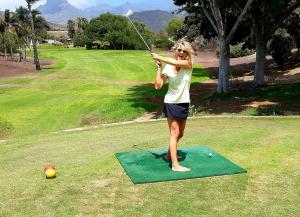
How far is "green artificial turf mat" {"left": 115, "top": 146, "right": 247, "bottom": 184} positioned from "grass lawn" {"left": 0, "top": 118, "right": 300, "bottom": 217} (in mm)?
170

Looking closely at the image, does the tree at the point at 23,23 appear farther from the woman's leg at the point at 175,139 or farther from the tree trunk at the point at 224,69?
the woman's leg at the point at 175,139

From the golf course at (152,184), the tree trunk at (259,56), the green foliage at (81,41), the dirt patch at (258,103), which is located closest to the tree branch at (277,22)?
the tree trunk at (259,56)

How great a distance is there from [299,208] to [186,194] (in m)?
1.57

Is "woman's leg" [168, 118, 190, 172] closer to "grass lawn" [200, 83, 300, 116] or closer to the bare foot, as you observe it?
the bare foot

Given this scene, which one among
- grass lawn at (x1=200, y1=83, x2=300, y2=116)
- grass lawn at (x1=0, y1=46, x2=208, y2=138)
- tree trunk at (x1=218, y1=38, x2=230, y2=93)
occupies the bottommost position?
grass lawn at (x1=0, y1=46, x2=208, y2=138)

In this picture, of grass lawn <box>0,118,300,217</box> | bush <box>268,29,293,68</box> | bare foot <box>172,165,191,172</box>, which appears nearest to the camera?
grass lawn <box>0,118,300,217</box>

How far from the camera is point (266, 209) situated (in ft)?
20.7

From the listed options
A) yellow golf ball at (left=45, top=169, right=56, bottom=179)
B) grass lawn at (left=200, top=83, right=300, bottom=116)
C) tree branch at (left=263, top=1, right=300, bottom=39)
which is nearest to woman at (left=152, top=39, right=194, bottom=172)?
yellow golf ball at (left=45, top=169, right=56, bottom=179)

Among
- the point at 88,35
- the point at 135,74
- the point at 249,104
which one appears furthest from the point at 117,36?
the point at 249,104

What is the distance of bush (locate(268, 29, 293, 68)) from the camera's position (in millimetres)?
40031

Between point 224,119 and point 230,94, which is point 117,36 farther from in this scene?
point 224,119

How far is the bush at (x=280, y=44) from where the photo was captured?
4003cm

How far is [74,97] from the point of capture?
101 ft

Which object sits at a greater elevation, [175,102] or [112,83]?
[175,102]
